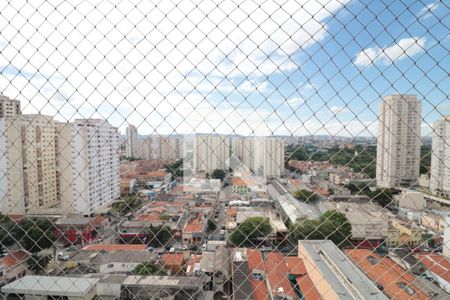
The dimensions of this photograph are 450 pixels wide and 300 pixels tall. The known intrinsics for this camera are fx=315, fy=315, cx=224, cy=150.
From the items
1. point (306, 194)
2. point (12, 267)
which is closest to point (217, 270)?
point (306, 194)

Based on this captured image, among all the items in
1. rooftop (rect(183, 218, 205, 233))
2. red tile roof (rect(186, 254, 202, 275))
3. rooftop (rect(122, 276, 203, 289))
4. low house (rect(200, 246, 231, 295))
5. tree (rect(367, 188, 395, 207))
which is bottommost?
rooftop (rect(183, 218, 205, 233))

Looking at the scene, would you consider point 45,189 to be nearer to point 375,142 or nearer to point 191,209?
point 191,209

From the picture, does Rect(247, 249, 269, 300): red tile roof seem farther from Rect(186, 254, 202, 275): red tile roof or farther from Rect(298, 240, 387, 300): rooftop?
Rect(186, 254, 202, 275): red tile roof

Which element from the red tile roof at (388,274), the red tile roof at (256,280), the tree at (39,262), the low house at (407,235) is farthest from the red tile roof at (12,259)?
the low house at (407,235)

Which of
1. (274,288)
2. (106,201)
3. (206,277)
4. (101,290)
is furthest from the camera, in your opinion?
(106,201)

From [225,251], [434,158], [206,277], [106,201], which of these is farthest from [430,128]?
[106,201]

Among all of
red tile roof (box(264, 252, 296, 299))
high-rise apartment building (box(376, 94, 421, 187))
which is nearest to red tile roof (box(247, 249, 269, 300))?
red tile roof (box(264, 252, 296, 299))

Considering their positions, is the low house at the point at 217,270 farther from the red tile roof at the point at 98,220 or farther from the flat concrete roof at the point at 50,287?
the red tile roof at the point at 98,220
